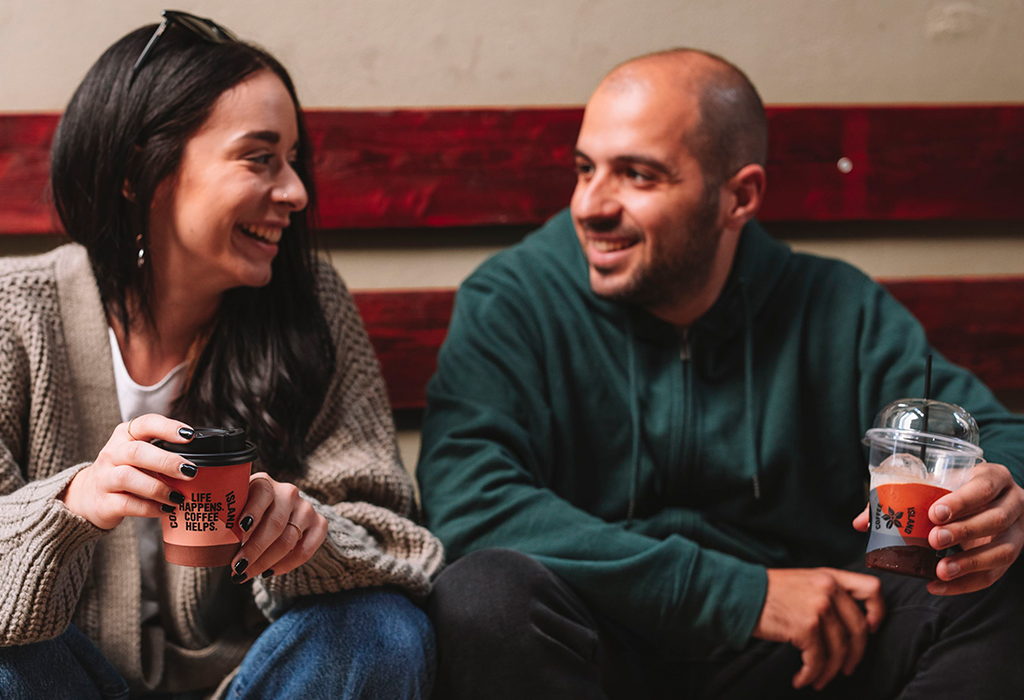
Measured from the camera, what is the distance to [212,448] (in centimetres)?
99

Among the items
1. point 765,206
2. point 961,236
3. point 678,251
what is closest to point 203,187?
point 678,251

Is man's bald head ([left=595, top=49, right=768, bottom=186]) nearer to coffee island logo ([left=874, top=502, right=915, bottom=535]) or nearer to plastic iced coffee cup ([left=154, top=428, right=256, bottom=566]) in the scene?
coffee island logo ([left=874, top=502, right=915, bottom=535])

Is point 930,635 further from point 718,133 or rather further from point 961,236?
point 961,236

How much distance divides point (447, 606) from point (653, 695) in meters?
0.43

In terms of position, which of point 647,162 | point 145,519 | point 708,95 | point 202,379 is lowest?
point 145,519

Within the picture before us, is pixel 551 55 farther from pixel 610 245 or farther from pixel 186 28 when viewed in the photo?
pixel 186 28

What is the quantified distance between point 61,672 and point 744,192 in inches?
54.5

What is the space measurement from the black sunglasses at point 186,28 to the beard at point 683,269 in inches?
30.2

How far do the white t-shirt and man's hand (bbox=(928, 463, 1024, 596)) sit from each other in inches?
43.7

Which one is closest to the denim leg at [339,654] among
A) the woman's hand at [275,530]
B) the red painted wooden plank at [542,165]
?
the woman's hand at [275,530]

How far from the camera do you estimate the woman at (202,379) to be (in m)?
1.27

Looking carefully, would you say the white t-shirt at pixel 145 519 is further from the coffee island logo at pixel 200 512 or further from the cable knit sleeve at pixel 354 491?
the coffee island logo at pixel 200 512

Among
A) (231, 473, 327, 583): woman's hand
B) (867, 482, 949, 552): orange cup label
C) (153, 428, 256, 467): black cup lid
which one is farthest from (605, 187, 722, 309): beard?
(153, 428, 256, 467): black cup lid

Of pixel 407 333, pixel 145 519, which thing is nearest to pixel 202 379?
pixel 145 519
